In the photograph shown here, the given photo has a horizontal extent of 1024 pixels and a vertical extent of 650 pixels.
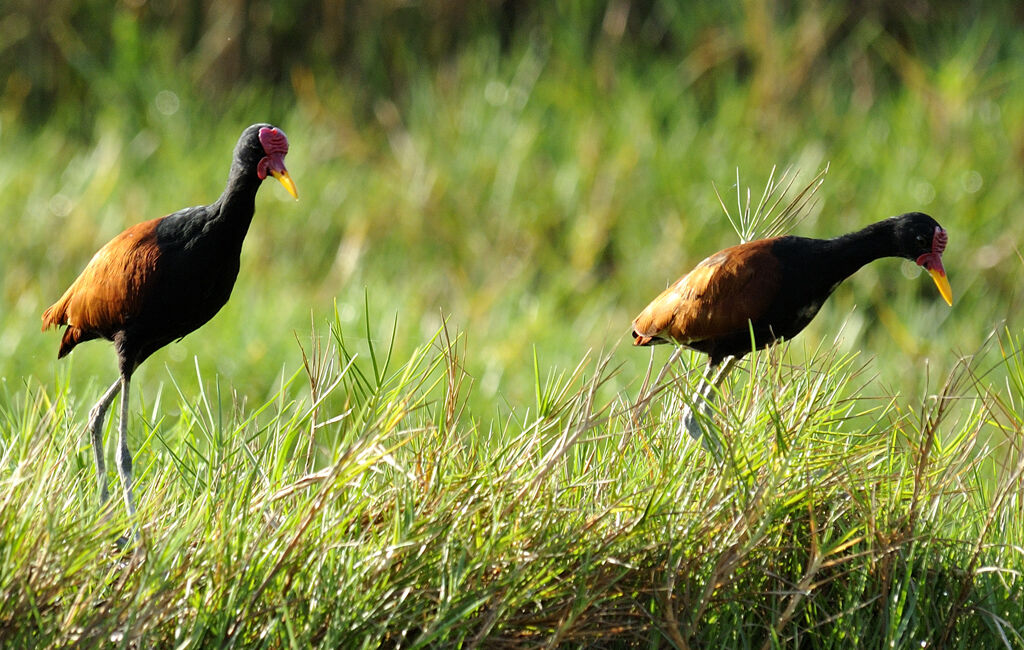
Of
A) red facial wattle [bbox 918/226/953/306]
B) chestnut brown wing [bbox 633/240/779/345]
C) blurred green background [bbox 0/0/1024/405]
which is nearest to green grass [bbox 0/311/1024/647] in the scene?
chestnut brown wing [bbox 633/240/779/345]

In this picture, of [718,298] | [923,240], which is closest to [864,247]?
[923,240]

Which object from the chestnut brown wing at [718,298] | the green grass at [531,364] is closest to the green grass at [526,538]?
the green grass at [531,364]

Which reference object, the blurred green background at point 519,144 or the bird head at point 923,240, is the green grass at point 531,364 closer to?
the blurred green background at point 519,144

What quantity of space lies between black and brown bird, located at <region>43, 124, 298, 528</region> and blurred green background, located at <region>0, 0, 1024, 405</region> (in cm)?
310

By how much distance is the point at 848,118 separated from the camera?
721 cm

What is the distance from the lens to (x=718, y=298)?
2.34 metres

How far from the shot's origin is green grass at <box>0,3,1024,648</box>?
2.24 meters

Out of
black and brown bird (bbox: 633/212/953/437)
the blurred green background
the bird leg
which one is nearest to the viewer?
black and brown bird (bbox: 633/212/953/437)

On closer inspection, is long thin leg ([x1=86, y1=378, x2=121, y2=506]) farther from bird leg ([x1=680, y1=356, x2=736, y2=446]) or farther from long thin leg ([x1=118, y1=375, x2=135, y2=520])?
bird leg ([x1=680, y1=356, x2=736, y2=446])

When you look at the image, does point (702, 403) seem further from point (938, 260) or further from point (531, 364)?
point (531, 364)

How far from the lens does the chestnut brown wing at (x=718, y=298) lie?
2.31 m

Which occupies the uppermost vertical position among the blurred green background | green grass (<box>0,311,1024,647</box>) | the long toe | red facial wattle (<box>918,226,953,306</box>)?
the blurred green background

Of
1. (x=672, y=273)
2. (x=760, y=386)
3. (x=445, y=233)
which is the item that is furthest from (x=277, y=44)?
(x=760, y=386)

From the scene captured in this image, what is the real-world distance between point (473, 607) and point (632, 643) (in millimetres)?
421
